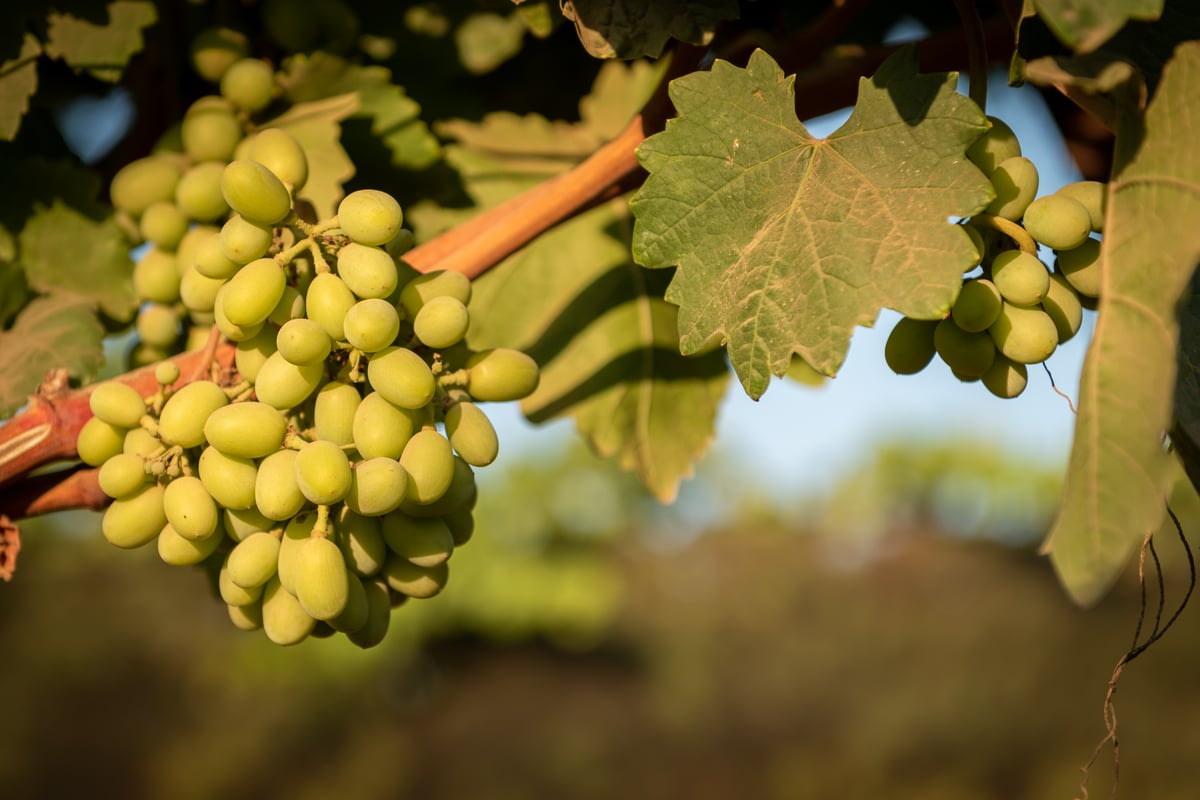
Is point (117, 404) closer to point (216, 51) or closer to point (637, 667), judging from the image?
point (216, 51)

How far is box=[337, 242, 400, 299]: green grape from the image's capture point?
19.7 inches

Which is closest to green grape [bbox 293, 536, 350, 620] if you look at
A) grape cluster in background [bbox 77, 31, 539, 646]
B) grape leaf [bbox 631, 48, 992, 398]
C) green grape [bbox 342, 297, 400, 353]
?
grape cluster in background [bbox 77, 31, 539, 646]

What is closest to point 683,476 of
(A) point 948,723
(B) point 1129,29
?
(B) point 1129,29

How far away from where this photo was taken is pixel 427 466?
0.50m

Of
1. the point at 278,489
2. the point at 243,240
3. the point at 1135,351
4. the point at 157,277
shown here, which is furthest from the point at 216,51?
the point at 1135,351

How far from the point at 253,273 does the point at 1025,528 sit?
367 inches

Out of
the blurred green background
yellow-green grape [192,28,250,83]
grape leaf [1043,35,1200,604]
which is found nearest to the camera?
grape leaf [1043,35,1200,604]

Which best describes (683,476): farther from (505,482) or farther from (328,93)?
(505,482)

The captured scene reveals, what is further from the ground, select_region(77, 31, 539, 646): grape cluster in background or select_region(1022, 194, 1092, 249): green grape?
select_region(1022, 194, 1092, 249): green grape

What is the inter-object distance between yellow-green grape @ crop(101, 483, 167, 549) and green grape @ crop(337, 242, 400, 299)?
18 centimetres

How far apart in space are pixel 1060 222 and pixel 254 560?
0.46m

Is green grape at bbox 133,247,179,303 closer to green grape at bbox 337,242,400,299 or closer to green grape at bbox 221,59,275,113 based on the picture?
green grape at bbox 221,59,275,113

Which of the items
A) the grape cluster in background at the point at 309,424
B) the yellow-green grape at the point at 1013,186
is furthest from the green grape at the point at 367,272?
the yellow-green grape at the point at 1013,186

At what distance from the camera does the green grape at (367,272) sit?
500 millimetres
